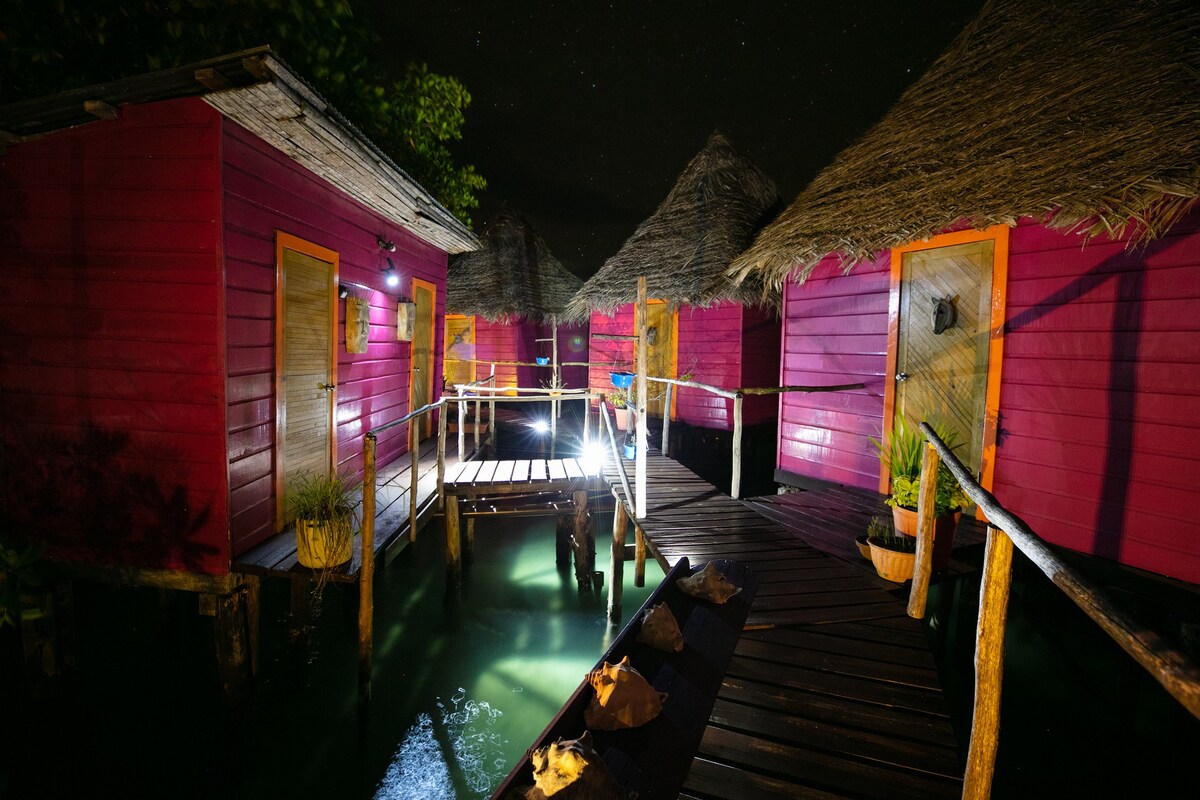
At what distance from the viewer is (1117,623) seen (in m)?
1.14

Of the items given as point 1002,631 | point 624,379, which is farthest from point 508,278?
point 1002,631

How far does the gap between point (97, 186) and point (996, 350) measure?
25.9 feet

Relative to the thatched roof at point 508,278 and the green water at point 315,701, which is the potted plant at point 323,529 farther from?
the thatched roof at point 508,278

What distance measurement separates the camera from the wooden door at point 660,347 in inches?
472

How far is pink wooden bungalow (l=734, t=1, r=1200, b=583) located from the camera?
406cm

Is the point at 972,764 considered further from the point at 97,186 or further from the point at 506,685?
the point at 97,186

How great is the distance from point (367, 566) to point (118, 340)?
2567mm

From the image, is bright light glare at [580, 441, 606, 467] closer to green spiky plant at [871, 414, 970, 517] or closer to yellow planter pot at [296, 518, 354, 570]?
yellow planter pot at [296, 518, 354, 570]

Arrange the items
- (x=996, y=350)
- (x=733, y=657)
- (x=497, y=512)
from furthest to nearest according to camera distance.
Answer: (x=497, y=512) → (x=996, y=350) → (x=733, y=657)

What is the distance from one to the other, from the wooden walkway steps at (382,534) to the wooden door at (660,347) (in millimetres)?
5610

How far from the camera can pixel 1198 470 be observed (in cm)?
396

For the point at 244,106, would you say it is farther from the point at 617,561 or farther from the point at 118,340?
the point at 617,561

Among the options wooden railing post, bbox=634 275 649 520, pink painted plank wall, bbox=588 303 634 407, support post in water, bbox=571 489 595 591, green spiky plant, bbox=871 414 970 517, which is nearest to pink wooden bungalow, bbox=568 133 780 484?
pink painted plank wall, bbox=588 303 634 407

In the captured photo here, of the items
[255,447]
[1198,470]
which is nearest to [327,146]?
[255,447]
